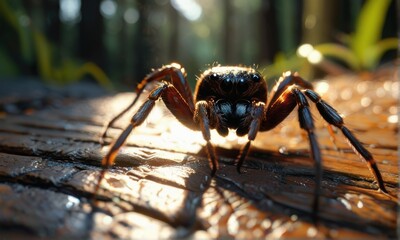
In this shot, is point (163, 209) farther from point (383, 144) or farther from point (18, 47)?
point (18, 47)

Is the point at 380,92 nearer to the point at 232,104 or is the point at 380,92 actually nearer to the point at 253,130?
the point at 232,104

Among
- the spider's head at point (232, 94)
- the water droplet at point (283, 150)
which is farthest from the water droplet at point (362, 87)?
the spider's head at point (232, 94)

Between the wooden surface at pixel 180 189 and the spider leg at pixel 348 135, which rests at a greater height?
the spider leg at pixel 348 135

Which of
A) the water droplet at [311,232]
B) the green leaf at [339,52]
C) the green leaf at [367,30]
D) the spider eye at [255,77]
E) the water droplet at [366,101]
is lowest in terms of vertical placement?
the water droplet at [311,232]

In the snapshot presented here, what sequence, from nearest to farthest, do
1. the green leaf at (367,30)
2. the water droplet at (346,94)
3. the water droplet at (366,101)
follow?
the water droplet at (366,101) → the water droplet at (346,94) → the green leaf at (367,30)

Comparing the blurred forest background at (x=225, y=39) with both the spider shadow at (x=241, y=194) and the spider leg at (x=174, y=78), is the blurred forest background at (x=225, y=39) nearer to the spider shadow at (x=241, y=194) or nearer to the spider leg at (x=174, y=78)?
the spider leg at (x=174, y=78)

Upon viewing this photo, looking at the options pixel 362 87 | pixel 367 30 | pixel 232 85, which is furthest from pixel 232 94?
pixel 367 30

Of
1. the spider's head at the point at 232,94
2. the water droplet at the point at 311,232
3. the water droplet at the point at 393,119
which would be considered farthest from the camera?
the water droplet at the point at 393,119
